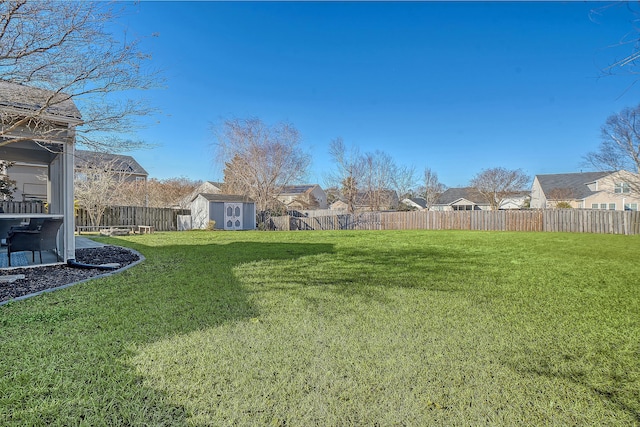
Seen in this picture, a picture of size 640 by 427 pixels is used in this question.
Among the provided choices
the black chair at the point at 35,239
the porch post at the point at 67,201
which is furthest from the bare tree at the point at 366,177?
the black chair at the point at 35,239

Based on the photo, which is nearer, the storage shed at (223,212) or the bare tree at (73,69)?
the bare tree at (73,69)

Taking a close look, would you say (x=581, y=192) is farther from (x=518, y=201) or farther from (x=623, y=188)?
(x=518, y=201)

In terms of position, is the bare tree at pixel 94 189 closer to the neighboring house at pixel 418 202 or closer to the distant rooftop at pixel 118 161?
the distant rooftop at pixel 118 161

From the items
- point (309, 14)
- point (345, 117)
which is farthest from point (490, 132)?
point (309, 14)

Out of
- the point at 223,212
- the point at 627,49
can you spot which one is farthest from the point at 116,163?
the point at 627,49

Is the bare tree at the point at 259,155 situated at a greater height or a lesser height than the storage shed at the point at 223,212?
greater

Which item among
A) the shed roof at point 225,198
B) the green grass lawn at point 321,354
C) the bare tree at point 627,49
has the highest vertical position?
the bare tree at point 627,49

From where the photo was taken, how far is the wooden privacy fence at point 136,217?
1686 centimetres

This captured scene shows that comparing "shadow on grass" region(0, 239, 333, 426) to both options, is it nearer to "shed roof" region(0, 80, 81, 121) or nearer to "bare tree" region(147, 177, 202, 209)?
"shed roof" region(0, 80, 81, 121)

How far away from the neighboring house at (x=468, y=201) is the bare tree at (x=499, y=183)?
119 inches

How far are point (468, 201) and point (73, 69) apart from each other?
43864 millimetres

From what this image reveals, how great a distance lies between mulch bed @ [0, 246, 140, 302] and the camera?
4180 mm

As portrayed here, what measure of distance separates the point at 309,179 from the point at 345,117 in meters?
5.08

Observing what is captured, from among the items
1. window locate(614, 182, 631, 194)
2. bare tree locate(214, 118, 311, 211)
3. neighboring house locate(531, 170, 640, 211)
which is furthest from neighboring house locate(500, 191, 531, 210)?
bare tree locate(214, 118, 311, 211)
